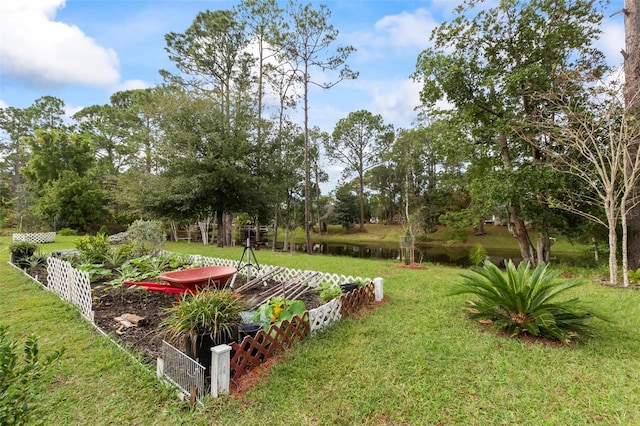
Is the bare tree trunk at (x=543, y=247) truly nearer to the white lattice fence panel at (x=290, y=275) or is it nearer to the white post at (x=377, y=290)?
the white lattice fence panel at (x=290, y=275)

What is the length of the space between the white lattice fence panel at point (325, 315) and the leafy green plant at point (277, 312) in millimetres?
146

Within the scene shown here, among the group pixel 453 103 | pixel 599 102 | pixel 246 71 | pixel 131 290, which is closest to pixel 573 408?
pixel 131 290

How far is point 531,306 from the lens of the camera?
2982mm

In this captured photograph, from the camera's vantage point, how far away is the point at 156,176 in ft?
40.0

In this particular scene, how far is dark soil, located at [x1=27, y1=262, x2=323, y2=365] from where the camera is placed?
297cm

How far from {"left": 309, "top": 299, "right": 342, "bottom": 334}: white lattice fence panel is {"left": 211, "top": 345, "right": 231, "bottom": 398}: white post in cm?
106

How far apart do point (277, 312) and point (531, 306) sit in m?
2.63

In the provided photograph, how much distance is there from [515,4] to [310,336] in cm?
969

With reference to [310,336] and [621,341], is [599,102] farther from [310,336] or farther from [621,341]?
[310,336]

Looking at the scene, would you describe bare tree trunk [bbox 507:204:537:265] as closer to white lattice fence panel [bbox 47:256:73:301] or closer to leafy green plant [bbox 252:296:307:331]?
leafy green plant [bbox 252:296:307:331]

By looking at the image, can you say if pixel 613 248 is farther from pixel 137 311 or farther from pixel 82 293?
pixel 82 293

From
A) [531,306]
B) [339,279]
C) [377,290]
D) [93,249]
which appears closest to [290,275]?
[339,279]

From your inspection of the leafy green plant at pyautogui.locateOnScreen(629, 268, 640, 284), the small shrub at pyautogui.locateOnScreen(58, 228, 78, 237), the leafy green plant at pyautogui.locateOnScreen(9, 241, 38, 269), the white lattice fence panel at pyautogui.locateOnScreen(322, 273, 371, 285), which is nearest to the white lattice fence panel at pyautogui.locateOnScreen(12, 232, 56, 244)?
Result: the small shrub at pyautogui.locateOnScreen(58, 228, 78, 237)

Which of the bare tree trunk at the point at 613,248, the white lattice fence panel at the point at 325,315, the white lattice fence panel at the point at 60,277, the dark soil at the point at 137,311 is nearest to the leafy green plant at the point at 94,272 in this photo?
the dark soil at the point at 137,311
